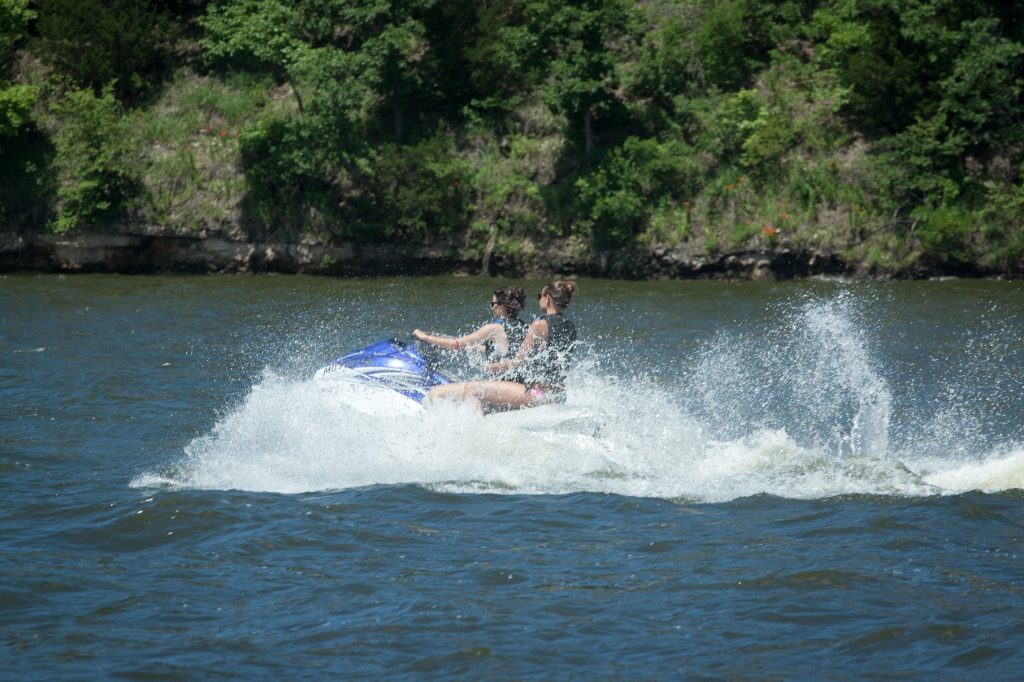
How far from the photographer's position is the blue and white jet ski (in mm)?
10414

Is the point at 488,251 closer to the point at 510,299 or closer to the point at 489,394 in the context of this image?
the point at 510,299

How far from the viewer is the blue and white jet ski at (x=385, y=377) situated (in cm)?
1041

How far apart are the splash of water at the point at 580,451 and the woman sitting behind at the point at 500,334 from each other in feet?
2.22

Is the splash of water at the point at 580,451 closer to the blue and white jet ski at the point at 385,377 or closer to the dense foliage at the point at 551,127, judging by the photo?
Result: the blue and white jet ski at the point at 385,377

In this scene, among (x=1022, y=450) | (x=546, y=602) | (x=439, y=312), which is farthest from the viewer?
(x=439, y=312)

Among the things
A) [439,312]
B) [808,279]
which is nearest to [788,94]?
[808,279]

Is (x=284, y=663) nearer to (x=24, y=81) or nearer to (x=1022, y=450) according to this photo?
(x=1022, y=450)

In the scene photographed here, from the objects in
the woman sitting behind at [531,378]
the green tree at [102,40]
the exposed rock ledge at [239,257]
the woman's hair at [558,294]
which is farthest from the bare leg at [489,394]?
the green tree at [102,40]

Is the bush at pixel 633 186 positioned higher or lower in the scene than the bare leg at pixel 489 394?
higher

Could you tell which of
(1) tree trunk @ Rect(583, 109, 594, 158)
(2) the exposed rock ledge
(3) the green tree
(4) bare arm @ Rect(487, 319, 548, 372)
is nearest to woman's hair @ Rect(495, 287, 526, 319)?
(4) bare arm @ Rect(487, 319, 548, 372)

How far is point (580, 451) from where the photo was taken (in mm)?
9922

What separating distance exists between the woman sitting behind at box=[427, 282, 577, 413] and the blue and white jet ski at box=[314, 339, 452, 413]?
198 millimetres

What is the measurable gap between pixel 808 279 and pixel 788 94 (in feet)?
14.1

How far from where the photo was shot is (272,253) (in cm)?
2423
